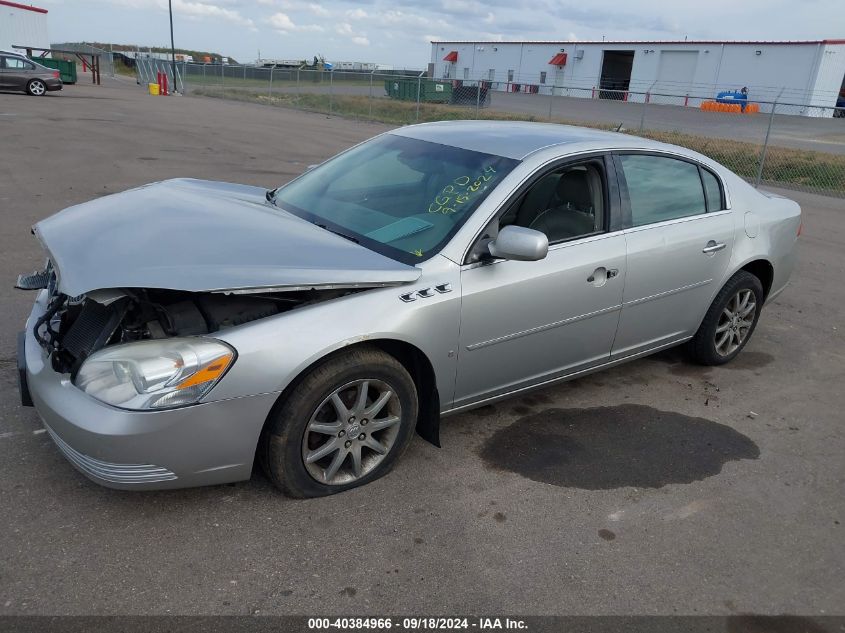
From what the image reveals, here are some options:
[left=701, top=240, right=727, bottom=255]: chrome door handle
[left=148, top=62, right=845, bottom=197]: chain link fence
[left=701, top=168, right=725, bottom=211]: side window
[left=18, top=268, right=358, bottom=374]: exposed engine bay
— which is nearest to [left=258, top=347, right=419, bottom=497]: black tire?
[left=18, top=268, right=358, bottom=374]: exposed engine bay

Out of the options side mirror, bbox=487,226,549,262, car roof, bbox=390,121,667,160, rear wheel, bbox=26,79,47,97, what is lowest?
rear wheel, bbox=26,79,47,97

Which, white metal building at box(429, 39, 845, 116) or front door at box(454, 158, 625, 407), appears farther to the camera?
white metal building at box(429, 39, 845, 116)

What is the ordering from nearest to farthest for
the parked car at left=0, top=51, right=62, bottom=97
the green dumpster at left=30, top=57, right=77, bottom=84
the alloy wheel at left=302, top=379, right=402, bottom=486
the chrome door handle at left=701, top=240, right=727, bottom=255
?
the alloy wheel at left=302, top=379, right=402, bottom=486
the chrome door handle at left=701, top=240, right=727, bottom=255
the parked car at left=0, top=51, right=62, bottom=97
the green dumpster at left=30, top=57, right=77, bottom=84

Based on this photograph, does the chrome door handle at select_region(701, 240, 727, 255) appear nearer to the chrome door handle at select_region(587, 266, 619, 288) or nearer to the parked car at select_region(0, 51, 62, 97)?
the chrome door handle at select_region(587, 266, 619, 288)

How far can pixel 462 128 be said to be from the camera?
435 centimetres

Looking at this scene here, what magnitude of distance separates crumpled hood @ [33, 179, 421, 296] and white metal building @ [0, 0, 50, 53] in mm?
53352

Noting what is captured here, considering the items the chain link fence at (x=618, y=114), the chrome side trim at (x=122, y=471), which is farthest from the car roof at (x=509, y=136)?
the chain link fence at (x=618, y=114)

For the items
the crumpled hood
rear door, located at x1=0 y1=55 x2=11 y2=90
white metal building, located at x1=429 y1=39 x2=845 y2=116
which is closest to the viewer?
the crumpled hood

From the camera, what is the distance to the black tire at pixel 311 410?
2.90 m

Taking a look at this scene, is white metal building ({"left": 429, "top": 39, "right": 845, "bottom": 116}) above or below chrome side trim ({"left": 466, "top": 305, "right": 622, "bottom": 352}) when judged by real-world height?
above

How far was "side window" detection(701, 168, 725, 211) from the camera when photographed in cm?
460

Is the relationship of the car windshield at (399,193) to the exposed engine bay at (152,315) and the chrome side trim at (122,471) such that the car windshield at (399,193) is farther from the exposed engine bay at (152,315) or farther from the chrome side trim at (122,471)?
the chrome side trim at (122,471)

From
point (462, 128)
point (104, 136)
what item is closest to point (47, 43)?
point (104, 136)

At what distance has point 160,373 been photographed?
8.68ft
